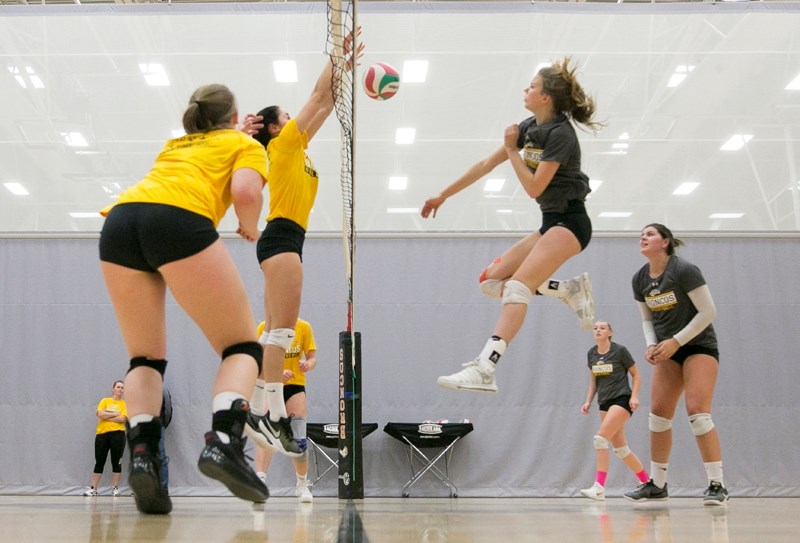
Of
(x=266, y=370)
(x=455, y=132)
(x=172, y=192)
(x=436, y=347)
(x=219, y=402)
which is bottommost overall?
(x=219, y=402)

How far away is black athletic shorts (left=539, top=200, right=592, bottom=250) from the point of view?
4852 millimetres

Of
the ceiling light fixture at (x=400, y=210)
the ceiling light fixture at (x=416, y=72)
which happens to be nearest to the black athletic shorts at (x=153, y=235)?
the ceiling light fixture at (x=400, y=210)

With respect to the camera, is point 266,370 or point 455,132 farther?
point 455,132

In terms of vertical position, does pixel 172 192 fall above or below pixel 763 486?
above

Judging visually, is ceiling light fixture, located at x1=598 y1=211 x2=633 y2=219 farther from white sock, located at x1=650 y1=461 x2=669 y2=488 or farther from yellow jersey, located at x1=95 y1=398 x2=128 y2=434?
yellow jersey, located at x1=95 y1=398 x2=128 y2=434

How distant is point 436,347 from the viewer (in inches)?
454

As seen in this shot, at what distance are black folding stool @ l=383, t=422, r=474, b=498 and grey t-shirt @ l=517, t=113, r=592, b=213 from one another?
20.7 ft

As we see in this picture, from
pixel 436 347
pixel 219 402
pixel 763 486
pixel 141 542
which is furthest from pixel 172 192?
pixel 763 486

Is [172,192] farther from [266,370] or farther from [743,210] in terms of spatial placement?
[743,210]

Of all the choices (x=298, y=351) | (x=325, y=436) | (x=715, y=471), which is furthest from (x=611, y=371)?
(x=325, y=436)

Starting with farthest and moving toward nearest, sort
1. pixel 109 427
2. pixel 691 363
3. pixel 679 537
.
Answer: pixel 109 427 < pixel 691 363 < pixel 679 537

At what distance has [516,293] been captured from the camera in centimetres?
476

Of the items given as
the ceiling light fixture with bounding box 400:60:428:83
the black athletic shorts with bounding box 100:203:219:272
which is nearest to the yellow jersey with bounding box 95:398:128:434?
the ceiling light fixture with bounding box 400:60:428:83

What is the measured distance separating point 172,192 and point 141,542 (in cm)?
143
